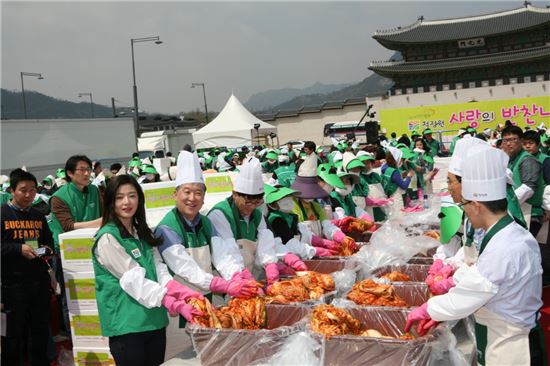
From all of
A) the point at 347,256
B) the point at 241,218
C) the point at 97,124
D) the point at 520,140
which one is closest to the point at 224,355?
the point at 241,218

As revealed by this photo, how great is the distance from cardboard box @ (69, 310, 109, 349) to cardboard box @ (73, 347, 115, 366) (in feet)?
0.09

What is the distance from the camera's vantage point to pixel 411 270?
11.0 ft

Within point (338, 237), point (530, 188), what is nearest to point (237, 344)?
point (338, 237)

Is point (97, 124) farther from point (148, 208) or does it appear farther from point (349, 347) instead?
point (349, 347)

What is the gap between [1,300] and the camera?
349 cm

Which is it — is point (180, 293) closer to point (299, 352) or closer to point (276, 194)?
point (299, 352)

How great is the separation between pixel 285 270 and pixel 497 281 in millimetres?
1638

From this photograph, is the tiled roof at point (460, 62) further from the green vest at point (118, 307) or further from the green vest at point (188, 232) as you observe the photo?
the green vest at point (118, 307)

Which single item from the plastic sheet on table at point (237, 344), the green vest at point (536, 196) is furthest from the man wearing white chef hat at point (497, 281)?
the green vest at point (536, 196)

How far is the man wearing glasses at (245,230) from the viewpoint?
2.96m

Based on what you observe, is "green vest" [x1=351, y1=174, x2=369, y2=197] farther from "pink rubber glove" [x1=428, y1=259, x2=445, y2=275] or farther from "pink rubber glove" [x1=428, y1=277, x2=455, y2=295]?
"pink rubber glove" [x1=428, y1=277, x2=455, y2=295]

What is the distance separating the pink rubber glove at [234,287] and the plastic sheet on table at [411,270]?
1.08 meters

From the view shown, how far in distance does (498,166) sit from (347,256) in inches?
74.0

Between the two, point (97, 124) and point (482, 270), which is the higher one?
point (97, 124)
